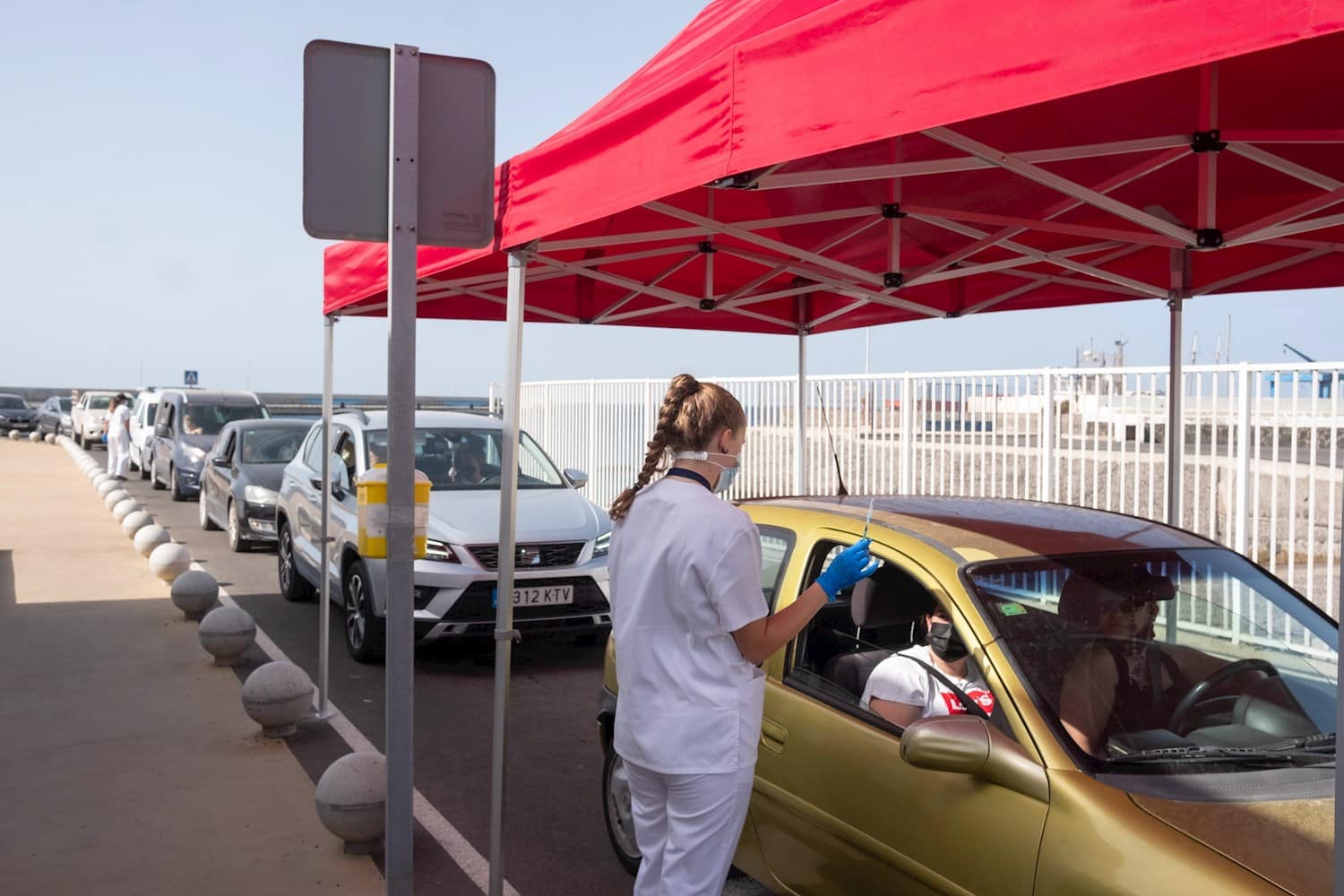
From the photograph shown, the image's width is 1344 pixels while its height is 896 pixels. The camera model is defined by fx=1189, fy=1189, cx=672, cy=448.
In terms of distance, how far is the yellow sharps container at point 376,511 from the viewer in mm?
4492

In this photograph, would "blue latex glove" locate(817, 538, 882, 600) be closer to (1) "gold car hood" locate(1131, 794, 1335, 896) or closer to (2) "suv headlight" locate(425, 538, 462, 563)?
(1) "gold car hood" locate(1131, 794, 1335, 896)

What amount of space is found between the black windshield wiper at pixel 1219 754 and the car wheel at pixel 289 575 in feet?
29.1

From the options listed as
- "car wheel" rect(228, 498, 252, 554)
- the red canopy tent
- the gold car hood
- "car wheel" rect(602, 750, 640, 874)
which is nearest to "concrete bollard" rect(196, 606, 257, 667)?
the red canopy tent

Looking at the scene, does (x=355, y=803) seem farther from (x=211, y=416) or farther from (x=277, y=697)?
(x=211, y=416)

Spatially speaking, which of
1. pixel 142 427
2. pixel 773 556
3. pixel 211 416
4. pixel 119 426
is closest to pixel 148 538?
pixel 211 416

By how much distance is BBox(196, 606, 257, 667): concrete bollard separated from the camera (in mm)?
8008

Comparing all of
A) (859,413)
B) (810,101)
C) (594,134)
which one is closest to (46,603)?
(859,413)

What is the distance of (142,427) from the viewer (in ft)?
89.6

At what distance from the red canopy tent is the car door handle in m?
1.16

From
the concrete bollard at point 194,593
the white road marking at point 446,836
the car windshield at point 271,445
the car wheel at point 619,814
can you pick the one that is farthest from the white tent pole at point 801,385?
the car windshield at point 271,445

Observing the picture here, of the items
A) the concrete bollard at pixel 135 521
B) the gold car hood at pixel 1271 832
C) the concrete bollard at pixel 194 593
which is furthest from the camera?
the concrete bollard at pixel 135 521

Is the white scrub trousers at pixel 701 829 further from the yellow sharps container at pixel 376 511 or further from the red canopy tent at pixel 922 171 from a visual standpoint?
the yellow sharps container at pixel 376 511

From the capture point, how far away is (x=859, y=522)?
3.83m

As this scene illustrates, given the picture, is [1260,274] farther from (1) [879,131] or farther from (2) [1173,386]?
(1) [879,131]
